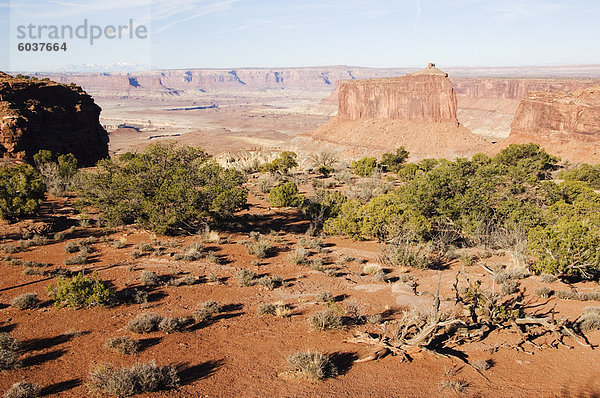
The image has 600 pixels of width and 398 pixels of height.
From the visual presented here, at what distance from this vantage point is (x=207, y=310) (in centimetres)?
977

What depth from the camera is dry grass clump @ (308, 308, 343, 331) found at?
9102mm

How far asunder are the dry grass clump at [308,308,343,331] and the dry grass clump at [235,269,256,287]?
3.42 meters

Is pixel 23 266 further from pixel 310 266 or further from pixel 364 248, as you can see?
pixel 364 248

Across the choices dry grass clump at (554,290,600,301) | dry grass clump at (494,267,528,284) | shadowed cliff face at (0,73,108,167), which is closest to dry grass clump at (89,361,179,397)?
dry grass clump at (494,267,528,284)

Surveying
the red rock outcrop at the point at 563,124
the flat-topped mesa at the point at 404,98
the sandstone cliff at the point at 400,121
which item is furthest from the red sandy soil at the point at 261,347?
the flat-topped mesa at the point at 404,98

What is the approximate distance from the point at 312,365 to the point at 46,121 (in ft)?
179

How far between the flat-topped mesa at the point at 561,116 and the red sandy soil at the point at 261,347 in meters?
54.8

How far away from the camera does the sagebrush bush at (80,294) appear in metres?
9.68

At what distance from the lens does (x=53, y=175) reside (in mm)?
30203

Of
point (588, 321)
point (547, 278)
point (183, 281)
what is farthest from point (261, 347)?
point (547, 278)

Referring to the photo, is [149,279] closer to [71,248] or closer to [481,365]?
[71,248]

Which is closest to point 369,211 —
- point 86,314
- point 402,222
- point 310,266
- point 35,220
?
point 402,222

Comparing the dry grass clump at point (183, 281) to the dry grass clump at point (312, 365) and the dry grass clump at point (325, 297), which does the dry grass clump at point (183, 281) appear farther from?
Answer: the dry grass clump at point (312, 365)

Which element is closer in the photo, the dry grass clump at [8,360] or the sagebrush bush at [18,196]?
the dry grass clump at [8,360]
